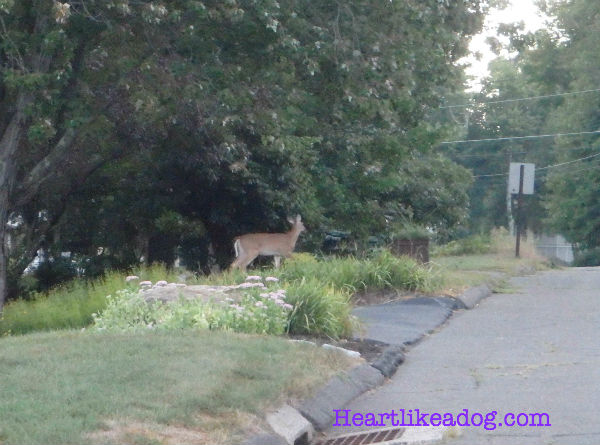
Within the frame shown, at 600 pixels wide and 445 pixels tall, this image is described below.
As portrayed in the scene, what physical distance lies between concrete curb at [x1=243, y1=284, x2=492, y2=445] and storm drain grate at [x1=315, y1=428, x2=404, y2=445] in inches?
5.7

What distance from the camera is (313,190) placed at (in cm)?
2148

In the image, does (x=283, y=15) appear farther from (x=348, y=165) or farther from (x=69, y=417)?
(x=69, y=417)

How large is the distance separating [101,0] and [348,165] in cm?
867

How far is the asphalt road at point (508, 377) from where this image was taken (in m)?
8.41

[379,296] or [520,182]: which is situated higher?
[520,182]

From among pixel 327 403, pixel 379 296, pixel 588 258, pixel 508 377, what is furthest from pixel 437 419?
pixel 588 258

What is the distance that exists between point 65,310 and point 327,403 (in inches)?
281

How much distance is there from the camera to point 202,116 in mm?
17578

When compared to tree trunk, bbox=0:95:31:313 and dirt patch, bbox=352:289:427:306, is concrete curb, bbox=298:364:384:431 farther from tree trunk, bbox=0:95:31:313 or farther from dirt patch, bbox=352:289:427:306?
tree trunk, bbox=0:95:31:313

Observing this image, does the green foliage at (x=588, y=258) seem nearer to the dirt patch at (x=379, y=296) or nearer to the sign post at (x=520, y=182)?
the sign post at (x=520, y=182)

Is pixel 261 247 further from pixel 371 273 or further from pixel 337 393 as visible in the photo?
pixel 337 393

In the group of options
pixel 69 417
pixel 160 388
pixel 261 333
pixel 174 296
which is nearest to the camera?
pixel 69 417

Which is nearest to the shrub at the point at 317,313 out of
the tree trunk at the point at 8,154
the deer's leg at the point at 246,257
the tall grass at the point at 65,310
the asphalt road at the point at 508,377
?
the asphalt road at the point at 508,377

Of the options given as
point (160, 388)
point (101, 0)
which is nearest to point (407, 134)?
point (101, 0)
